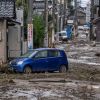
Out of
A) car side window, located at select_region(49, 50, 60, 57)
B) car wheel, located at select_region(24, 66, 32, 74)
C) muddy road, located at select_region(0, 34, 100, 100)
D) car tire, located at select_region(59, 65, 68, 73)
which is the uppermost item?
car side window, located at select_region(49, 50, 60, 57)

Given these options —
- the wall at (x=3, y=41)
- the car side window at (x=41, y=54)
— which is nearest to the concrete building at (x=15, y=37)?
the wall at (x=3, y=41)

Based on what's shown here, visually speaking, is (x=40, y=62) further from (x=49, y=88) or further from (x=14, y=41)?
(x=14, y=41)

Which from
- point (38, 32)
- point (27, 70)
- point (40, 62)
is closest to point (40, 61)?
point (40, 62)

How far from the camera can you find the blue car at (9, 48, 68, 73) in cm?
2853

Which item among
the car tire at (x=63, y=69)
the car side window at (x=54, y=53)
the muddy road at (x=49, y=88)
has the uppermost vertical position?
the car side window at (x=54, y=53)

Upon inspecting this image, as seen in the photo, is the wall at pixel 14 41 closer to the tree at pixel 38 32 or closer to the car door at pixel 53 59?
the tree at pixel 38 32

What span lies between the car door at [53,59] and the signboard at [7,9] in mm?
6153

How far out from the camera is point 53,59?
98.3ft

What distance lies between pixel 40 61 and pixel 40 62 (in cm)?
7

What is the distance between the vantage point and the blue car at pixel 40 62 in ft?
93.6

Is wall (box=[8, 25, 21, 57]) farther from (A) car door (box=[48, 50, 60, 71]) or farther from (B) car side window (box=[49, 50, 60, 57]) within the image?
(A) car door (box=[48, 50, 60, 71])

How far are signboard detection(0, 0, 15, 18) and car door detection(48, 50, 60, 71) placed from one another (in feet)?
20.2

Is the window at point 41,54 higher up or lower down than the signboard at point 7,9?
lower down

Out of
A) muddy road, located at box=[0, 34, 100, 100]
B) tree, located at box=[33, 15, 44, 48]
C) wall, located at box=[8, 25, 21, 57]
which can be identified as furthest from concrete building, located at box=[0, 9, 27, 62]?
muddy road, located at box=[0, 34, 100, 100]
